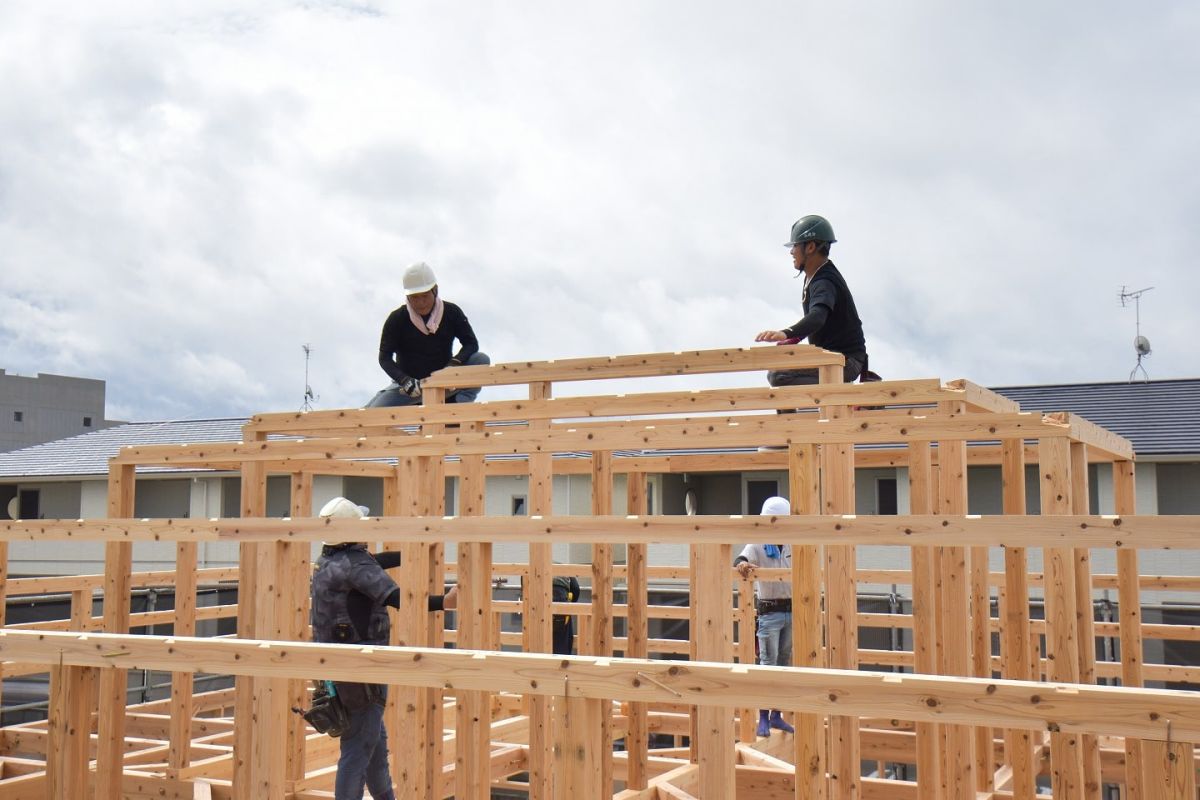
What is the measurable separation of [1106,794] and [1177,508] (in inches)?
430

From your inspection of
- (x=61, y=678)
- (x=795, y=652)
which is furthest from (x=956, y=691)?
(x=61, y=678)

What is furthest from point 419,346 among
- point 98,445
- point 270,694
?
point 98,445

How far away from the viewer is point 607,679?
477 centimetres

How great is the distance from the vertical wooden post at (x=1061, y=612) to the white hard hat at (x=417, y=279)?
5182 mm

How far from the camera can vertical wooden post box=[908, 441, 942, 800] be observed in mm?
7316

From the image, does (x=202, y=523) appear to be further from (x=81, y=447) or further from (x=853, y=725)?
(x=81, y=447)

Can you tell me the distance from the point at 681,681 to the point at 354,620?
149 inches

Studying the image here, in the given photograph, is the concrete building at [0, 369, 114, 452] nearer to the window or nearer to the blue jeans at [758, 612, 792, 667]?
the window

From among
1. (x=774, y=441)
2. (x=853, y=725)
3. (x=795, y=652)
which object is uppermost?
(x=774, y=441)

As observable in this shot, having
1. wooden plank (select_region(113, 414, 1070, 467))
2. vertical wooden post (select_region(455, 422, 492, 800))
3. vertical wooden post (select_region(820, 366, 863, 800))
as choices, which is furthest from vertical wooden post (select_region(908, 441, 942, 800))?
vertical wooden post (select_region(455, 422, 492, 800))

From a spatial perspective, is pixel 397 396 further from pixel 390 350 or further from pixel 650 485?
pixel 650 485

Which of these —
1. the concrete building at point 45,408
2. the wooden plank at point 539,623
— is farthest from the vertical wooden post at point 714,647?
the concrete building at point 45,408

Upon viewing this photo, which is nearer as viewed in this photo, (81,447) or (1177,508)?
(1177,508)

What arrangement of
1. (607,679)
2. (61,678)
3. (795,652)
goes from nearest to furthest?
(607,679) → (61,678) → (795,652)
